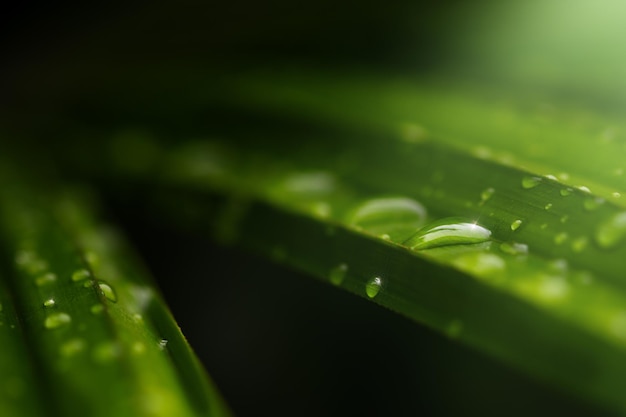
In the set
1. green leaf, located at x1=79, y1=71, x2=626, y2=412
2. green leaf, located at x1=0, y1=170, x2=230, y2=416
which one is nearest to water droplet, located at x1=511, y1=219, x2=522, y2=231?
green leaf, located at x1=79, y1=71, x2=626, y2=412

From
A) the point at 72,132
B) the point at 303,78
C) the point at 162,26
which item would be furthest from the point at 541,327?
the point at 162,26

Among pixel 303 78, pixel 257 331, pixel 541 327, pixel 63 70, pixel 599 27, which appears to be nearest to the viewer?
pixel 541 327

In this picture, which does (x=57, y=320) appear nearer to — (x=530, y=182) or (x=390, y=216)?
(x=390, y=216)

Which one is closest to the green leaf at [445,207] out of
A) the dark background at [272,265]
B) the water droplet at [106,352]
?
the dark background at [272,265]

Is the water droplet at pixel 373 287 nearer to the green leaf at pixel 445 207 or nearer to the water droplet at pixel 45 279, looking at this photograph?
the green leaf at pixel 445 207

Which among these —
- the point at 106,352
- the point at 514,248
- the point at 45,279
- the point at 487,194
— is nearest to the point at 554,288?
the point at 514,248

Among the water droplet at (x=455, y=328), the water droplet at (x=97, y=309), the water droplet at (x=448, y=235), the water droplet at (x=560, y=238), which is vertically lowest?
the water droplet at (x=455, y=328)

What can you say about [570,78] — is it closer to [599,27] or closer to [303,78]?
[599,27]

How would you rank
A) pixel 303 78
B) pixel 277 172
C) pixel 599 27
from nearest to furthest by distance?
pixel 277 172 → pixel 599 27 → pixel 303 78
